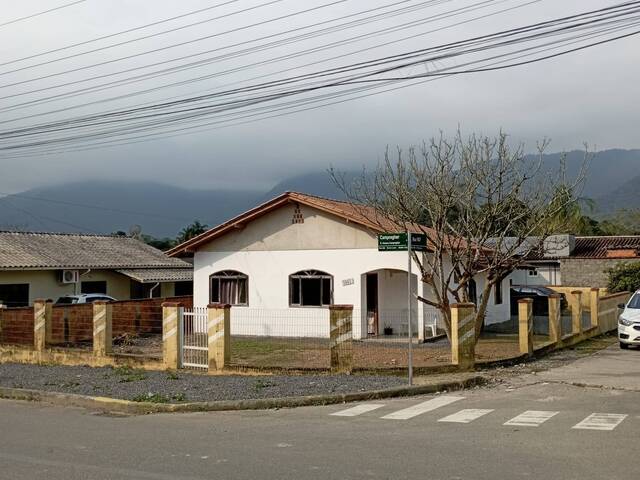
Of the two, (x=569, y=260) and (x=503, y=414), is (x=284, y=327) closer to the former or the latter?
(x=503, y=414)

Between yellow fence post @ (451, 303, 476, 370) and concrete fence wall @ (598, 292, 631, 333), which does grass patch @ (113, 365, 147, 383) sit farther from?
concrete fence wall @ (598, 292, 631, 333)

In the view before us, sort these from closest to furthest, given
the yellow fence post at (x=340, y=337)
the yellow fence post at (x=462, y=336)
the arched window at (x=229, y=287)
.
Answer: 1. the yellow fence post at (x=340, y=337)
2. the yellow fence post at (x=462, y=336)
3. the arched window at (x=229, y=287)

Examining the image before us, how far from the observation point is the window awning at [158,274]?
116 ft

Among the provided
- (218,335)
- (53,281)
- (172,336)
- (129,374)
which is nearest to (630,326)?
(218,335)

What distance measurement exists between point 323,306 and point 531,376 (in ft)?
32.8

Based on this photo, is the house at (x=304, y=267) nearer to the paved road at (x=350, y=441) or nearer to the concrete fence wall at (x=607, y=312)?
the concrete fence wall at (x=607, y=312)

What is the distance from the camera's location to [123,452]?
8344mm

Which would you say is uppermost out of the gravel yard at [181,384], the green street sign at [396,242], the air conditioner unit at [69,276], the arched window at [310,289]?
the green street sign at [396,242]

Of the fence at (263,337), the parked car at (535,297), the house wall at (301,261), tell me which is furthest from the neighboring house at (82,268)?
the parked car at (535,297)

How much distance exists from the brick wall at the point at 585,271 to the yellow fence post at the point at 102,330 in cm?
3497

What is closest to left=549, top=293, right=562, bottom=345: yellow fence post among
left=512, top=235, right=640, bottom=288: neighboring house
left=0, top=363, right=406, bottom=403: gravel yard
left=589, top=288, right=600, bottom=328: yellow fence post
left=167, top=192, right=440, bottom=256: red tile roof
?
left=167, top=192, right=440, bottom=256: red tile roof

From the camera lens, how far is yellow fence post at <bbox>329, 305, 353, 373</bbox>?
14.9 metres

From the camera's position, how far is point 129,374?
51.5ft

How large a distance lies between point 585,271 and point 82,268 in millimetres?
30157
